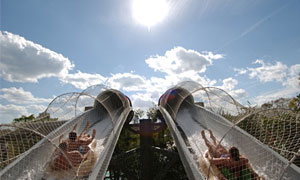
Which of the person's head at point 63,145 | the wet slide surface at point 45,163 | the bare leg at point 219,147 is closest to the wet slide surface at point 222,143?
the bare leg at point 219,147

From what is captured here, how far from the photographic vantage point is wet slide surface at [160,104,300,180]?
2573 mm

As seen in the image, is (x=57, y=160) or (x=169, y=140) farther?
(x=169, y=140)

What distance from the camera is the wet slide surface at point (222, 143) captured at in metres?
2.57

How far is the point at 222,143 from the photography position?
3.62 m

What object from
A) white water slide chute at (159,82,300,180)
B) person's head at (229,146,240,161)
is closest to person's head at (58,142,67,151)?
white water slide chute at (159,82,300,180)

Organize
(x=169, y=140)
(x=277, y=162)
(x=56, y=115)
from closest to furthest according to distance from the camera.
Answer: (x=277, y=162)
(x=56, y=115)
(x=169, y=140)

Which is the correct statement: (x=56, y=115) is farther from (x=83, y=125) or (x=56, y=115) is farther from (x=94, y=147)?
(x=94, y=147)

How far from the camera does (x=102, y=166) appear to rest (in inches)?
111

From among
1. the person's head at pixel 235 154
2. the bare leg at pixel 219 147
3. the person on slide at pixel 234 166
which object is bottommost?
the person on slide at pixel 234 166

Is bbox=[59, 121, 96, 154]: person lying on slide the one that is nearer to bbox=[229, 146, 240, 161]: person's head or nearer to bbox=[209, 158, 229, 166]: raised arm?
bbox=[209, 158, 229, 166]: raised arm

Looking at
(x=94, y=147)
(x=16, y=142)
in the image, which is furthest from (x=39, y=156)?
(x=94, y=147)

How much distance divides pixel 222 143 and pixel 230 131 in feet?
1.08

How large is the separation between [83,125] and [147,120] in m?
1.76

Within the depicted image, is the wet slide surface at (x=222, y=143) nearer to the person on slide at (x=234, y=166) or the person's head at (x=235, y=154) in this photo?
the person on slide at (x=234, y=166)
